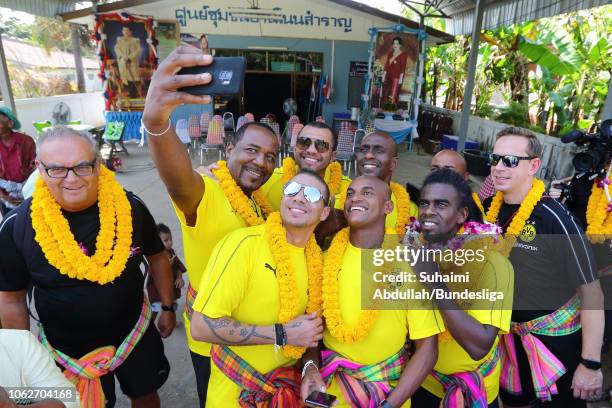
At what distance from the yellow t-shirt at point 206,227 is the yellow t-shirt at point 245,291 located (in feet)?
0.69

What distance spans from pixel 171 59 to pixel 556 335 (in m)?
2.26

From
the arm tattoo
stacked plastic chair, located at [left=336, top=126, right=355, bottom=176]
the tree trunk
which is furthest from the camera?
the tree trunk

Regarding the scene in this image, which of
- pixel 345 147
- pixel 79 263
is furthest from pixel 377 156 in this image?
pixel 345 147

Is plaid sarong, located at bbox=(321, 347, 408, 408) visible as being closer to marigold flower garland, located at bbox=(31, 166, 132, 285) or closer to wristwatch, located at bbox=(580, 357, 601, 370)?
wristwatch, located at bbox=(580, 357, 601, 370)

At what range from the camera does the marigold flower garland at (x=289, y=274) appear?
1.72 metres

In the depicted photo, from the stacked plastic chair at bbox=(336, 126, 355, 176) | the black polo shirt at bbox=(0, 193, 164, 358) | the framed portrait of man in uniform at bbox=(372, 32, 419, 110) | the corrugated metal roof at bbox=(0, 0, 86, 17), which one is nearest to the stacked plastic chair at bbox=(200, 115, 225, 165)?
the stacked plastic chair at bbox=(336, 126, 355, 176)

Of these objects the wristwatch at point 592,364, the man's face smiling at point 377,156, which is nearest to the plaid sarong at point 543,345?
the wristwatch at point 592,364

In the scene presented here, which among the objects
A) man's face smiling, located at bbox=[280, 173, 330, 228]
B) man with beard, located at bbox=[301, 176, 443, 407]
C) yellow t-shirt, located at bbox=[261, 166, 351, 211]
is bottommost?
man with beard, located at bbox=[301, 176, 443, 407]

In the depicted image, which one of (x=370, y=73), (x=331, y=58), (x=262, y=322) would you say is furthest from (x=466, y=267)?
(x=331, y=58)

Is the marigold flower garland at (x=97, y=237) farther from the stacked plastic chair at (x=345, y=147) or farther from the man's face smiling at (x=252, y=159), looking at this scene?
the stacked plastic chair at (x=345, y=147)

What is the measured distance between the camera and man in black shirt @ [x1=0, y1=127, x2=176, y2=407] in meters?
1.84

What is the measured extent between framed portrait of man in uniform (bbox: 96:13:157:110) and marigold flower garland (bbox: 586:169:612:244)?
10.9 metres

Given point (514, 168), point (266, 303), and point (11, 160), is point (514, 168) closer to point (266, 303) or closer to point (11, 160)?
point (266, 303)

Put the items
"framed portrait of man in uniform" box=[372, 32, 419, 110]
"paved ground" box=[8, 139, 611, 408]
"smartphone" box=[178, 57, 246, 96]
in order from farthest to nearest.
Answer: "framed portrait of man in uniform" box=[372, 32, 419, 110], "paved ground" box=[8, 139, 611, 408], "smartphone" box=[178, 57, 246, 96]
